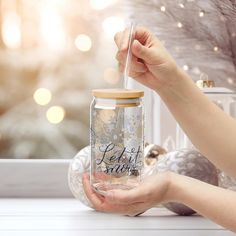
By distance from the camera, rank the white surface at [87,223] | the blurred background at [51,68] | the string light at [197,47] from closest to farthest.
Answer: the white surface at [87,223], the string light at [197,47], the blurred background at [51,68]

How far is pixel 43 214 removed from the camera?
1.52m

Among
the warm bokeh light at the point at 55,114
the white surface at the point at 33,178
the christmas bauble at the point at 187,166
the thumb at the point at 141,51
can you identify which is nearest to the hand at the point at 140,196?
the thumb at the point at 141,51

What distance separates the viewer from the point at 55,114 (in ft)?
6.13

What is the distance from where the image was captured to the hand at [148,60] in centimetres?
122

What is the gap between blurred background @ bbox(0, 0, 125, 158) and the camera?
1.82 m

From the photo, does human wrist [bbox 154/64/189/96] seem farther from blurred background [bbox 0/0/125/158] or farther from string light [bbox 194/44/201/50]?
blurred background [bbox 0/0/125/158]

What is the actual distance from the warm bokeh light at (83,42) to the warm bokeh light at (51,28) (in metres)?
0.04

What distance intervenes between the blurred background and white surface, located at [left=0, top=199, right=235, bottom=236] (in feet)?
0.96

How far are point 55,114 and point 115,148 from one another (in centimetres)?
72

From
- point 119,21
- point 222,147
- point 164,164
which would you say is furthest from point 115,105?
point 119,21

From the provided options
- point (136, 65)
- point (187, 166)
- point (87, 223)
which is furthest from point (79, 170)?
point (136, 65)

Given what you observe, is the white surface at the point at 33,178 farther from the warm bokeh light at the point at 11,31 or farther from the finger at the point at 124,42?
the finger at the point at 124,42

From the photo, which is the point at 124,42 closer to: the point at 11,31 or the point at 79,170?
the point at 79,170

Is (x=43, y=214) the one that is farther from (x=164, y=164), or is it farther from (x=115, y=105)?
(x=115, y=105)
